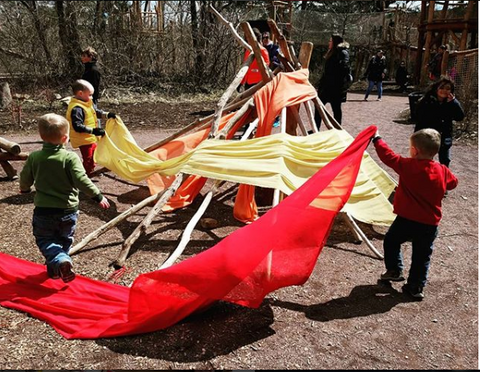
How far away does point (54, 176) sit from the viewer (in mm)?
3121

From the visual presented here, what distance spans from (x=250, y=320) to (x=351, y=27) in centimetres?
2221

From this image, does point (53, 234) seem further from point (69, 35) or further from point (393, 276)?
point (69, 35)

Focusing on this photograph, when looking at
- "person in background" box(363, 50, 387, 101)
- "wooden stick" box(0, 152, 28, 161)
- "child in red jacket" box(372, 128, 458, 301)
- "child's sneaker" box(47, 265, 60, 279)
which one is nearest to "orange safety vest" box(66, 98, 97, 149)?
"wooden stick" box(0, 152, 28, 161)

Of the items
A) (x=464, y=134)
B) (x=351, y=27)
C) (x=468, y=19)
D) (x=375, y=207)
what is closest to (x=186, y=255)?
(x=375, y=207)

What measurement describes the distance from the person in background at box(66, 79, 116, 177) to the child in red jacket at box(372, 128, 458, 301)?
134 inches

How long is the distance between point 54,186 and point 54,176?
2.9 inches

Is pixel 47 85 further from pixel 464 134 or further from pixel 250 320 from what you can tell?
pixel 250 320

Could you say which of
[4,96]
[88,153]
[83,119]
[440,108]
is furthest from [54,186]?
[4,96]

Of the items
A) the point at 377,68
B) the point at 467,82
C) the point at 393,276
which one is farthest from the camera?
the point at 377,68

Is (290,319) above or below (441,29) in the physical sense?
below

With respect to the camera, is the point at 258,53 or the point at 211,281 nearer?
the point at 211,281

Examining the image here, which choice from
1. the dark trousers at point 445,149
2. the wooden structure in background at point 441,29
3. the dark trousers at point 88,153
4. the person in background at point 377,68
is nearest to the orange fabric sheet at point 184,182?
the dark trousers at point 88,153

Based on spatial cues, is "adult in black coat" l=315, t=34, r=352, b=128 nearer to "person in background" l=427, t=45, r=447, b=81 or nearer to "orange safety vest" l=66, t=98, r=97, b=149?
"orange safety vest" l=66, t=98, r=97, b=149

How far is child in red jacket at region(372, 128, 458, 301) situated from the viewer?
3166 millimetres
